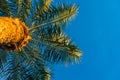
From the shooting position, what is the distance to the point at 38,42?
18.9 metres

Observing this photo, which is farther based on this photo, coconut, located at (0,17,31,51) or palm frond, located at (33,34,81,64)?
palm frond, located at (33,34,81,64)

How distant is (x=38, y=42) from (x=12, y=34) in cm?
189

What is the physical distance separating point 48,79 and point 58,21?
2654 millimetres

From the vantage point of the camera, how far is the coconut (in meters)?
17.2

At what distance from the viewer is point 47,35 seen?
1908 centimetres

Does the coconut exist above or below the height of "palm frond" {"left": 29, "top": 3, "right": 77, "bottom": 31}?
below

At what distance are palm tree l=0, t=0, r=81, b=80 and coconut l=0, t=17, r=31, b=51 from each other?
217mm

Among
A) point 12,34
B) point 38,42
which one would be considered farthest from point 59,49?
point 12,34

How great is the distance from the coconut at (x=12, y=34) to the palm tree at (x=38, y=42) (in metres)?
0.22

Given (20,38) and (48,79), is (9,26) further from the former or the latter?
(48,79)

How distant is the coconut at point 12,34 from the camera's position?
1719 centimetres

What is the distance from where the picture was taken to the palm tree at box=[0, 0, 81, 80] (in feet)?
60.5

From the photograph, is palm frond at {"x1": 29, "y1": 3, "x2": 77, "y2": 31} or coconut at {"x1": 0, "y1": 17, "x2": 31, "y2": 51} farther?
palm frond at {"x1": 29, "y1": 3, "x2": 77, "y2": 31}

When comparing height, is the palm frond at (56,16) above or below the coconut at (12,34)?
above
